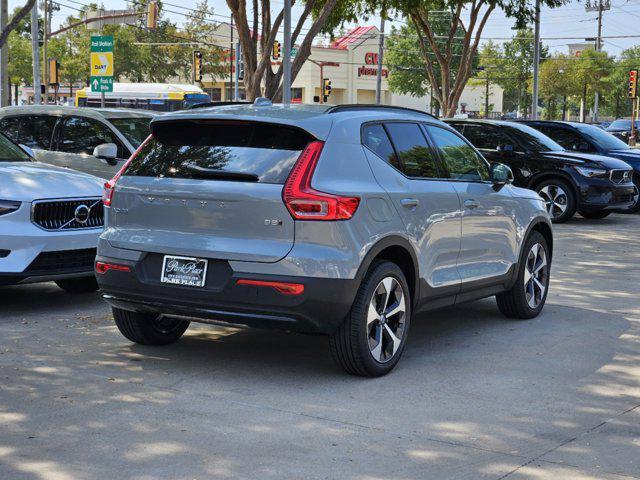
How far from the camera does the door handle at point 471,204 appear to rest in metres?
7.56

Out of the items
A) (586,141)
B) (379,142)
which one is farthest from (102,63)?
(379,142)

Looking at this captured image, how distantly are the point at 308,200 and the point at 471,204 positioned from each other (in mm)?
1965

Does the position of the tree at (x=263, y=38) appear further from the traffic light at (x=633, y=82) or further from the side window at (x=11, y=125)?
the traffic light at (x=633, y=82)

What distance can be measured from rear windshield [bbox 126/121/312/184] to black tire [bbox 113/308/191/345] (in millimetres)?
1036

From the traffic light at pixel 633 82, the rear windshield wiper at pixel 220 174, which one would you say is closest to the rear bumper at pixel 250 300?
the rear windshield wiper at pixel 220 174

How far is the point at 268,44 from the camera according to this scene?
19.2m

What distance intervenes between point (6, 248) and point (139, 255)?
90.3 inches

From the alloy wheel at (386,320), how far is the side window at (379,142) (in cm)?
Result: 81

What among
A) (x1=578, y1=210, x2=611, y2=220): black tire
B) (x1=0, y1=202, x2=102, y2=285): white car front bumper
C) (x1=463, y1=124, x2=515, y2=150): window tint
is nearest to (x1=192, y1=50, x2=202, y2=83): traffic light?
(x1=463, y1=124, x2=515, y2=150): window tint

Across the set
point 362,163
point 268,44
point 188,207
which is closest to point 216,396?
point 188,207

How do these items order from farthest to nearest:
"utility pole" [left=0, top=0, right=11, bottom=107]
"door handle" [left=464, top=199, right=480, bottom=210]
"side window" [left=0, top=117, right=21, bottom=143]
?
"utility pole" [left=0, top=0, right=11, bottom=107] → "side window" [left=0, top=117, right=21, bottom=143] → "door handle" [left=464, top=199, right=480, bottom=210]

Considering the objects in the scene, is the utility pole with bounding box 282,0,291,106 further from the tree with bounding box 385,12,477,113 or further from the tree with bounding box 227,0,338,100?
the tree with bounding box 385,12,477,113

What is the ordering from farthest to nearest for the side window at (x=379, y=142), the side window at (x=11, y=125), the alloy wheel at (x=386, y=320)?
1. the side window at (x=11, y=125)
2. the side window at (x=379, y=142)
3. the alloy wheel at (x=386, y=320)

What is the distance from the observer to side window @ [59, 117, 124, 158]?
12.9 m
